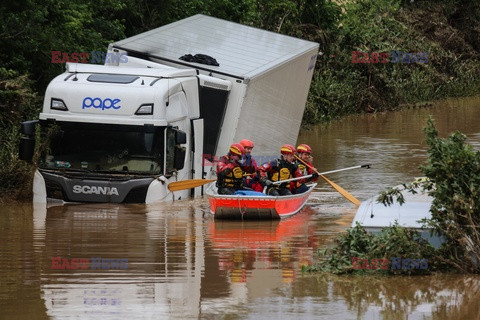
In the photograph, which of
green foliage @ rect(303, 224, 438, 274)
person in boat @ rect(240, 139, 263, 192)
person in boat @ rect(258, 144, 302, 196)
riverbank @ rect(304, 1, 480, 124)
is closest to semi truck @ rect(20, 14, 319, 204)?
person in boat @ rect(240, 139, 263, 192)

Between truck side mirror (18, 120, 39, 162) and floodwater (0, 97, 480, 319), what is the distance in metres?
1.00

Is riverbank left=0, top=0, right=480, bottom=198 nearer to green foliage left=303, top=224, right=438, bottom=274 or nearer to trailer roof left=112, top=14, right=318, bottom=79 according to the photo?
trailer roof left=112, top=14, right=318, bottom=79

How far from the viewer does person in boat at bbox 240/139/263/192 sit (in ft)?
72.5

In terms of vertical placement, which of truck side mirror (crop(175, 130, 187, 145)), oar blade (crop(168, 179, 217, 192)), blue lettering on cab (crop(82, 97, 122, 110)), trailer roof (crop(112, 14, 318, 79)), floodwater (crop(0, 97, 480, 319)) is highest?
trailer roof (crop(112, 14, 318, 79))

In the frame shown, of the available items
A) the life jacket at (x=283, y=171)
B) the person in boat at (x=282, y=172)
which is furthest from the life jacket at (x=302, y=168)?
the life jacket at (x=283, y=171)

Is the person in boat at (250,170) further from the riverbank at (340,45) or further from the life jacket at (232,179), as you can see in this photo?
the riverbank at (340,45)

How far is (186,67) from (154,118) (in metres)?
3.23

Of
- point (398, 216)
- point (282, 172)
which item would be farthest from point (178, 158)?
point (398, 216)

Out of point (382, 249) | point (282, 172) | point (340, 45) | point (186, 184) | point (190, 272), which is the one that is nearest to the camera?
point (382, 249)

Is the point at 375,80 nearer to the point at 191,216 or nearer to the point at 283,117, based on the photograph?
the point at 283,117

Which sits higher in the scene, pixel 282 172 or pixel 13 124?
pixel 13 124

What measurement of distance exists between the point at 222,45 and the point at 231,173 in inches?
216

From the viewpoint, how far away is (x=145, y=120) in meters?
21.6

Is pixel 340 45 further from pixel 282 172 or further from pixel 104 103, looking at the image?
pixel 104 103
